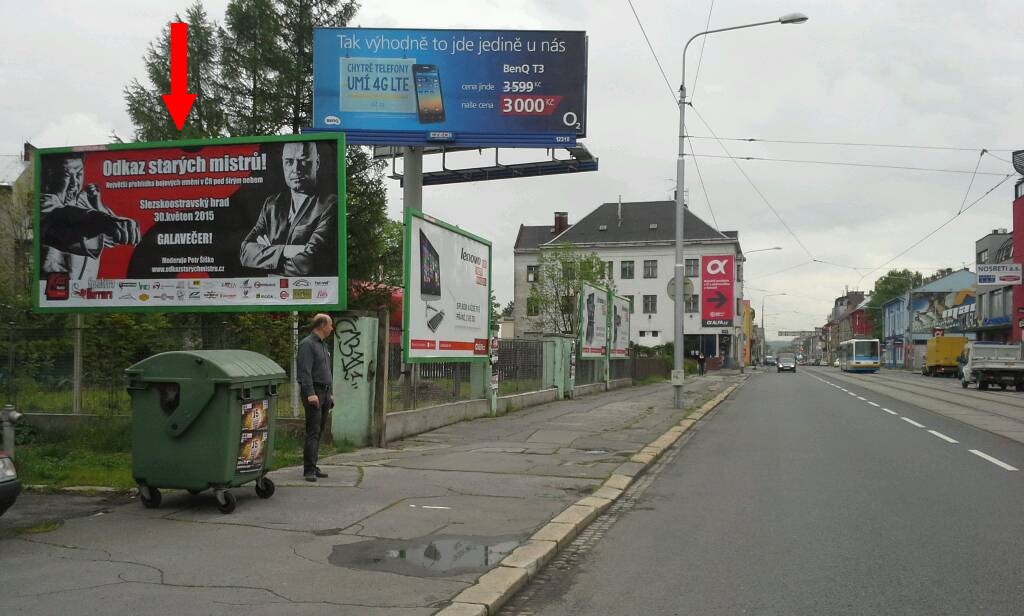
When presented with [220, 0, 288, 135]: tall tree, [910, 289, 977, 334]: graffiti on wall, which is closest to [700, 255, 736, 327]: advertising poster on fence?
[910, 289, 977, 334]: graffiti on wall

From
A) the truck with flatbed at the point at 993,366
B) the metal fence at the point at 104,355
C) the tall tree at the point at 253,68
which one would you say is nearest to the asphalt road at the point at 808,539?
the metal fence at the point at 104,355

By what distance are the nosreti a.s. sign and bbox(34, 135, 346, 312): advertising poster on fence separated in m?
12.4

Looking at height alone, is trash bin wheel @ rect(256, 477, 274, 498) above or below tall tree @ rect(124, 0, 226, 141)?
below

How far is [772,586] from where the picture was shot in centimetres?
552

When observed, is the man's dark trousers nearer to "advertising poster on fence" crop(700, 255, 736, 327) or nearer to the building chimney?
"advertising poster on fence" crop(700, 255, 736, 327)

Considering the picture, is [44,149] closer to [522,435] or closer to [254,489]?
[254,489]

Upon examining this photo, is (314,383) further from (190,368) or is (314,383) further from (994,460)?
(994,460)

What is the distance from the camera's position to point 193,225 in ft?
38.2

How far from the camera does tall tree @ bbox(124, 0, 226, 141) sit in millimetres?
34281

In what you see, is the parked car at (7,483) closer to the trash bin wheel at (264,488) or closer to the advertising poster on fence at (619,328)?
the trash bin wheel at (264,488)

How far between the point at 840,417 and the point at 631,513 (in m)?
13.3

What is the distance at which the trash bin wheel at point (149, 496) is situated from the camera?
729 centimetres

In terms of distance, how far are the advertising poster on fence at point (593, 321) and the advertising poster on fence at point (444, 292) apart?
32.6 feet

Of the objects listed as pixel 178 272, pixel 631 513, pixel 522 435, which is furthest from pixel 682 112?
pixel 631 513
